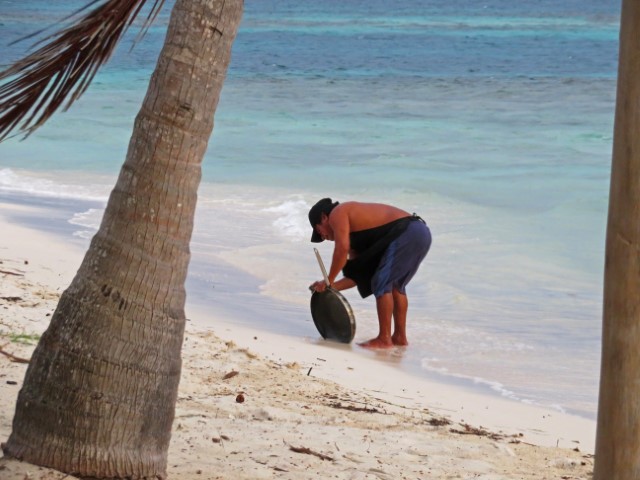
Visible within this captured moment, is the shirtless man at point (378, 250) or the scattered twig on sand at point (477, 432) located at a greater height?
the shirtless man at point (378, 250)

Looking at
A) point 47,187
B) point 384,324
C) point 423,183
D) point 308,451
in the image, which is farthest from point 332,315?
point 423,183

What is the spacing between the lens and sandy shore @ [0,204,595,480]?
4.39 meters

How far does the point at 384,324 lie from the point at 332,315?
14.6 inches

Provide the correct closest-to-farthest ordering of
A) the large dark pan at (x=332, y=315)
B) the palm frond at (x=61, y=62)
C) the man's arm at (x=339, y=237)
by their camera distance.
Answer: the palm frond at (x=61, y=62) < the large dark pan at (x=332, y=315) < the man's arm at (x=339, y=237)

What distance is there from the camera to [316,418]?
5.17 m

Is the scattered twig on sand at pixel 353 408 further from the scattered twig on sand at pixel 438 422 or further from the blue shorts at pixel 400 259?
the blue shorts at pixel 400 259

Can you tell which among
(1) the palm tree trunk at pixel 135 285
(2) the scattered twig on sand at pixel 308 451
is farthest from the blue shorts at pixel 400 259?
(1) the palm tree trunk at pixel 135 285

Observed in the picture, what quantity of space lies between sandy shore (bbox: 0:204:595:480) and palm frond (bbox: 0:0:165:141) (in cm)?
114

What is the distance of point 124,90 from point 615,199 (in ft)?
80.9

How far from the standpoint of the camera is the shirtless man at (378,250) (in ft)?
24.9

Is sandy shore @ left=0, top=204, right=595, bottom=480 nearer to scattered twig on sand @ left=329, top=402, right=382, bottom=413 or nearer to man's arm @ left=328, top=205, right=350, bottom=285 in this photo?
scattered twig on sand @ left=329, top=402, right=382, bottom=413

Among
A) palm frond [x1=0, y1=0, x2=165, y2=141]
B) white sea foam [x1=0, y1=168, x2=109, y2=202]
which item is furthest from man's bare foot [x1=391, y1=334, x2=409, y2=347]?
white sea foam [x1=0, y1=168, x2=109, y2=202]

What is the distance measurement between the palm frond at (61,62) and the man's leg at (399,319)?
14.9 ft

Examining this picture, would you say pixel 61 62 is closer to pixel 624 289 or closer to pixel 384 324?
pixel 624 289
